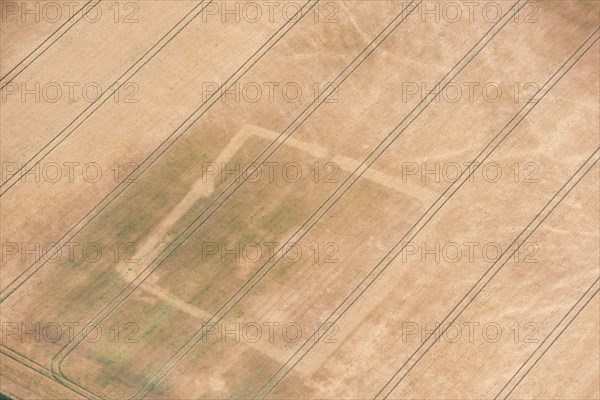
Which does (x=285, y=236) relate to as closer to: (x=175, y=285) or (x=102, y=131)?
(x=175, y=285)

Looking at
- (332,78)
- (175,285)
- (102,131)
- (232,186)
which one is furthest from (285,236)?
(102,131)

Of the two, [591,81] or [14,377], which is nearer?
[14,377]

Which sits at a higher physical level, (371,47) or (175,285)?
(371,47)

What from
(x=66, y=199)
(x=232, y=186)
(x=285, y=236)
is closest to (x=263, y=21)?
(x=232, y=186)

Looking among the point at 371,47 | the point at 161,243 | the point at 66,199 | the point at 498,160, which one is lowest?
the point at 161,243

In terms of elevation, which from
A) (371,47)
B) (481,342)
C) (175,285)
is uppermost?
(371,47)

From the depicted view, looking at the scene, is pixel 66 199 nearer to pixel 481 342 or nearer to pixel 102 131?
pixel 102 131
